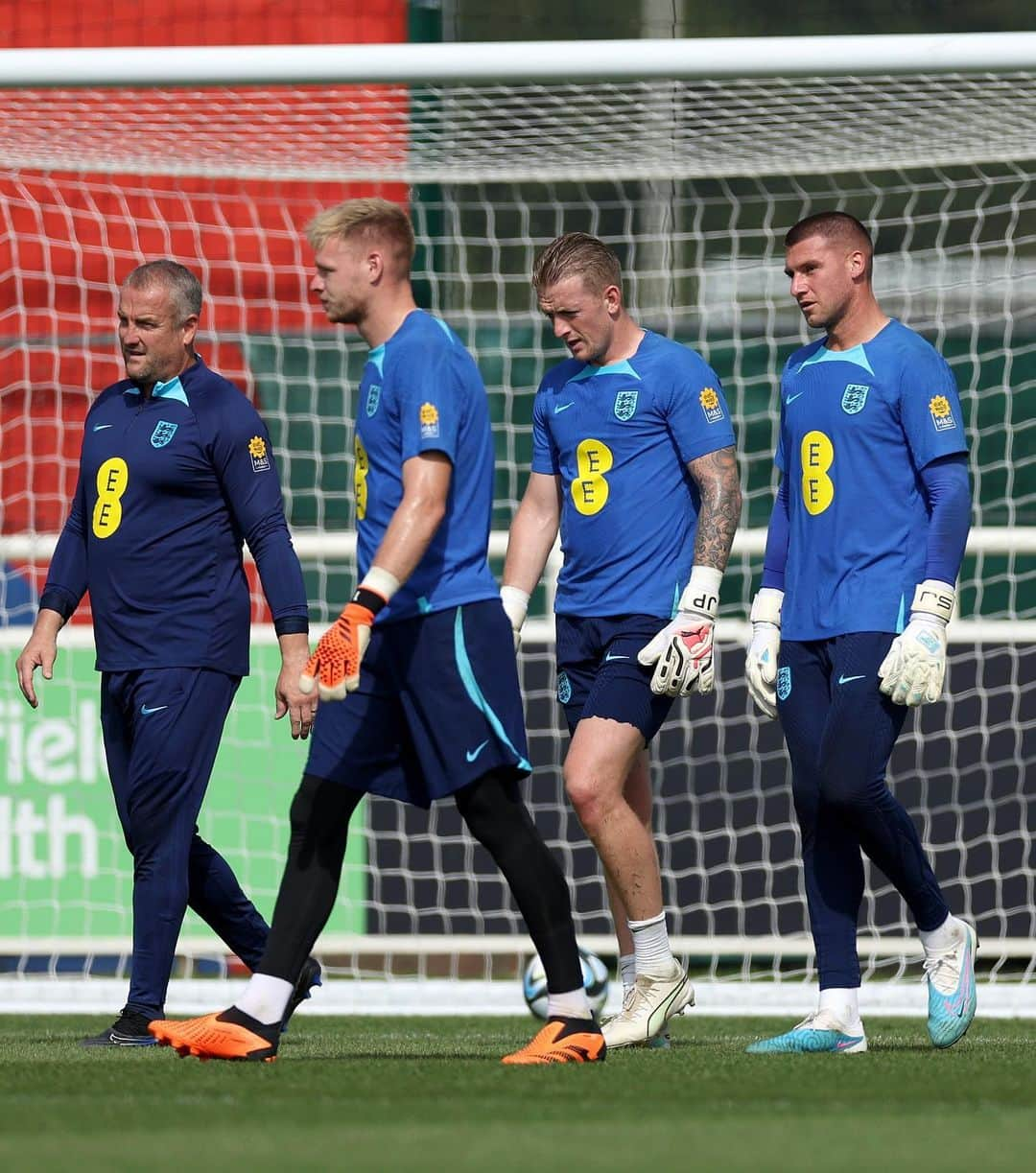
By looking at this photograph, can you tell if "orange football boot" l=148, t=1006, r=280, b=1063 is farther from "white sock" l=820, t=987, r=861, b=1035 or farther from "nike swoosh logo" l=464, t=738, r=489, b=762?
"white sock" l=820, t=987, r=861, b=1035

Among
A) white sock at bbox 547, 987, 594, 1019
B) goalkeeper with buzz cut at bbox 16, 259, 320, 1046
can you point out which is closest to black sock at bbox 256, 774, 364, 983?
white sock at bbox 547, 987, 594, 1019

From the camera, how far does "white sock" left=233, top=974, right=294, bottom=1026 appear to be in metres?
4.75

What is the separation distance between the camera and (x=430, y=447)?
470 centimetres

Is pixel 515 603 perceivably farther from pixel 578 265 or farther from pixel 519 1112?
pixel 519 1112

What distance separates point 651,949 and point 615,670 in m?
0.77

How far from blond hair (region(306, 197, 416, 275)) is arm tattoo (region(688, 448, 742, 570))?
1.09 metres

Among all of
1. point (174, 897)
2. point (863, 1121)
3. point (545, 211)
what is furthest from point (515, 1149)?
point (545, 211)

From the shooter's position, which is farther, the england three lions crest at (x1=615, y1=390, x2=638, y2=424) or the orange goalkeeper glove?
the england three lions crest at (x1=615, y1=390, x2=638, y2=424)

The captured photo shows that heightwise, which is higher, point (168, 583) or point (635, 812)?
point (168, 583)

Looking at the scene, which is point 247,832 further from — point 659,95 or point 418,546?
point 418,546

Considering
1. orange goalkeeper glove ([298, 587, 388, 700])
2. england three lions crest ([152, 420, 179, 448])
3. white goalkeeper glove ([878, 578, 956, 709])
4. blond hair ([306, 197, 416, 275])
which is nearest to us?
orange goalkeeper glove ([298, 587, 388, 700])

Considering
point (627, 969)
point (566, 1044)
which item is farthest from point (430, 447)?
point (627, 969)

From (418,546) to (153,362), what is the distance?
1467 mm

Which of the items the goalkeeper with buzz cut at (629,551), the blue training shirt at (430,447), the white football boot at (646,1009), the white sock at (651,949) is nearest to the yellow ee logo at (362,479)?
the blue training shirt at (430,447)
